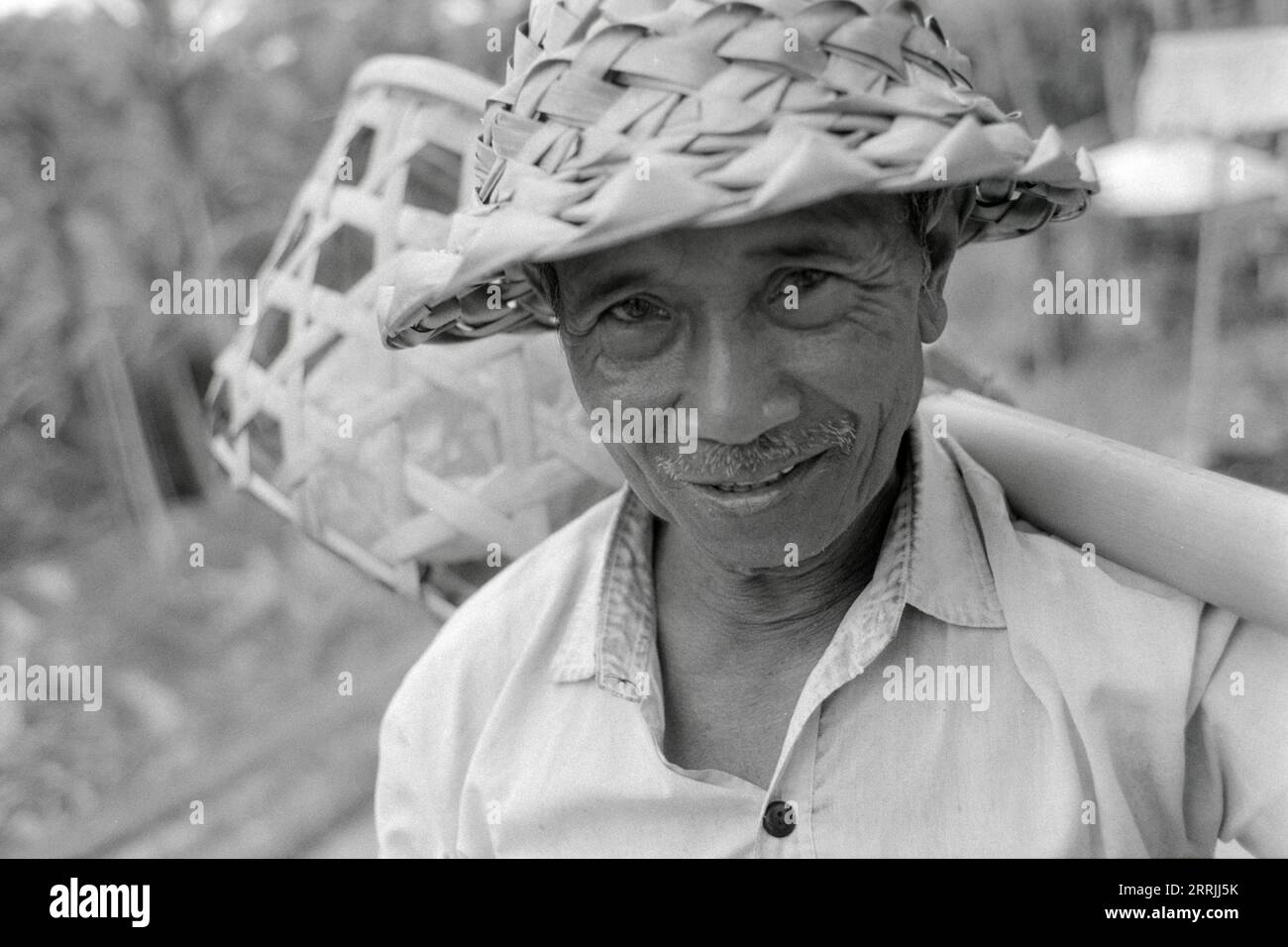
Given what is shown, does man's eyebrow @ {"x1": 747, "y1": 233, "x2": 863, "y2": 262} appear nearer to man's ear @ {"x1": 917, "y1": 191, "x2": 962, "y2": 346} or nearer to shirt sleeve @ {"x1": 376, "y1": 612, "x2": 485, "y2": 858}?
man's ear @ {"x1": 917, "y1": 191, "x2": 962, "y2": 346}

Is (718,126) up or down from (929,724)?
up

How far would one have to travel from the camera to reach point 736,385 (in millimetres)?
→ 1014

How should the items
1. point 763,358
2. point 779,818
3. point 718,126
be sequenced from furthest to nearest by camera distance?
point 779,818, point 763,358, point 718,126

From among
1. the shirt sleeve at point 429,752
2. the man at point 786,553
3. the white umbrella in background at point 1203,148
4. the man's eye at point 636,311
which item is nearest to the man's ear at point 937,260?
the man at point 786,553

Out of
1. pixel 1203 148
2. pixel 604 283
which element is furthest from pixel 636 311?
pixel 1203 148

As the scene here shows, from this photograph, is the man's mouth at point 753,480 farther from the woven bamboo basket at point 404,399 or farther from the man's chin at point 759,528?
the woven bamboo basket at point 404,399

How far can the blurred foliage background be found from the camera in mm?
2688

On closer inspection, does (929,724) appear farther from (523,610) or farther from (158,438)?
(158,438)

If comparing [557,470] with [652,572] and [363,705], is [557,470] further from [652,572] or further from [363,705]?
[363,705]

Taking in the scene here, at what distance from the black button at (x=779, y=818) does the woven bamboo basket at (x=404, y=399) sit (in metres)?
0.50

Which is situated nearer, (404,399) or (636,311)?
(636,311)

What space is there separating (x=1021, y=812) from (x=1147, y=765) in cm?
11

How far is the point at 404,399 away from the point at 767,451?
0.57 metres
